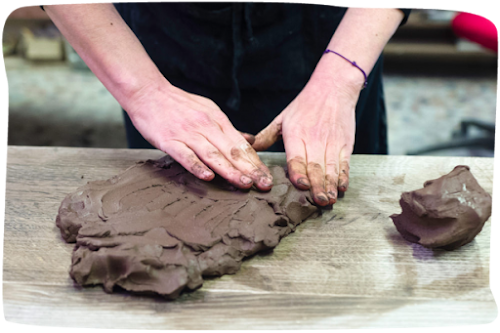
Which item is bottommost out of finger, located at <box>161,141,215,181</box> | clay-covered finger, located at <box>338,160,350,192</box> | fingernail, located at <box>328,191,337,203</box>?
fingernail, located at <box>328,191,337,203</box>

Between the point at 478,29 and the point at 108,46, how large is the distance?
2407mm

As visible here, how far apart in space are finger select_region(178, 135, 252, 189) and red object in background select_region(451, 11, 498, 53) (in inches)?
80.9

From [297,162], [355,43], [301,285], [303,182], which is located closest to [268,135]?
[297,162]

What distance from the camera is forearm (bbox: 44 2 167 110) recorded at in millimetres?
1848

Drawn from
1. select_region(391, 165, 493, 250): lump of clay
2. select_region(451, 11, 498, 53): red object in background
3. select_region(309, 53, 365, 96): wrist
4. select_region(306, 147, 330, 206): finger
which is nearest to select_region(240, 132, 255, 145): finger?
select_region(306, 147, 330, 206): finger

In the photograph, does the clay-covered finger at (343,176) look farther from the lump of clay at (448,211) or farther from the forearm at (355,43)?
the forearm at (355,43)

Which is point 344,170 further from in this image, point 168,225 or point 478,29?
point 478,29

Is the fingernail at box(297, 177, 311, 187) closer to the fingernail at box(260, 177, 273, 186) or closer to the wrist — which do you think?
the fingernail at box(260, 177, 273, 186)

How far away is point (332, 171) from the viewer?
1818 mm

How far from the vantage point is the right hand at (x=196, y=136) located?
1.73 metres

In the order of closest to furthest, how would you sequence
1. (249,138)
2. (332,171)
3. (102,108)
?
(332,171) → (249,138) → (102,108)

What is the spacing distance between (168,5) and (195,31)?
0.17 meters

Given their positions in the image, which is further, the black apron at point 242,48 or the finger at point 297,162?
the black apron at point 242,48

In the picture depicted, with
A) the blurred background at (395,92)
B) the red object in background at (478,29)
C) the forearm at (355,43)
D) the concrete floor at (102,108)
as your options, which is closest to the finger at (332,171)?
the forearm at (355,43)
